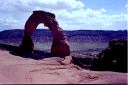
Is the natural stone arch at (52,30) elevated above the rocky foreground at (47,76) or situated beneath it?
elevated above

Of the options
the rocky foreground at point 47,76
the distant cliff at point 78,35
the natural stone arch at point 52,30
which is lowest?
the distant cliff at point 78,35

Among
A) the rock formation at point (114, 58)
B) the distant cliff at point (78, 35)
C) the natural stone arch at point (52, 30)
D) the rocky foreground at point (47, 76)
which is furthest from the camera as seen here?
the distant cliff at point (78, 35)

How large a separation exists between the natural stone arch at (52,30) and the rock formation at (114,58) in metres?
4.44

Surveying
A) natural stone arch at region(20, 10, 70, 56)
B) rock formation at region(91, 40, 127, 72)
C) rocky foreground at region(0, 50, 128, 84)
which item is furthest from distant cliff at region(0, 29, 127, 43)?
rocky foreground at region(0, 50, 128, 84)

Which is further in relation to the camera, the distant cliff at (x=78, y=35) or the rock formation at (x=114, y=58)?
the distant cliff at (x=78, y=35)

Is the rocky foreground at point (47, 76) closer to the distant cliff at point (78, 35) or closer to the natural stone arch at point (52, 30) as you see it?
the natural stone arch at point (52, 30)

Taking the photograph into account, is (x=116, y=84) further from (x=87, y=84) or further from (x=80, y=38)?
(x=80, y=38)

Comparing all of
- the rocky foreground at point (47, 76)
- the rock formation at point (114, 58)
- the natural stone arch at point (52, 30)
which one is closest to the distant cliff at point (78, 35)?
the natural stone arch at point (52, 30)

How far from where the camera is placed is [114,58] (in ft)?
82.2

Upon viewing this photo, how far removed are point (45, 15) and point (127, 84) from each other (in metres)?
16.6

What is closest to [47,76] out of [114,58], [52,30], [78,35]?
[114,58]

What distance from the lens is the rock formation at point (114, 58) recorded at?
78.5ft

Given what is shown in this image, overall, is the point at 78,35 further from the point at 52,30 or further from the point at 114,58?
the point at 114,58

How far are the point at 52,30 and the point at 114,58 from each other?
8467 millimetres
